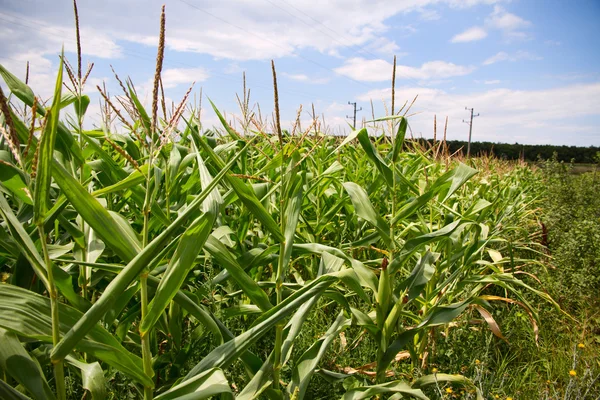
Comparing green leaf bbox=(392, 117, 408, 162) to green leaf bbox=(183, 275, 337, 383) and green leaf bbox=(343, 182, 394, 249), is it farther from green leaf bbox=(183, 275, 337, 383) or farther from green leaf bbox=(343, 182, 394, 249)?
green leaf bbox=(183, 275, 337, 383)

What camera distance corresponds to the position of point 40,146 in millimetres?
688

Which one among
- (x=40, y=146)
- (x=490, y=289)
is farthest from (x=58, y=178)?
(x=490, y=289)

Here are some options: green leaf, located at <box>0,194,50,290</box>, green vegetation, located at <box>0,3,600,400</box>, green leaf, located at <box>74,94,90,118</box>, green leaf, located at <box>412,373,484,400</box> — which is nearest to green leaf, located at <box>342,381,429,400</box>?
green vegetation, located at <box>0,3,600,400</box>

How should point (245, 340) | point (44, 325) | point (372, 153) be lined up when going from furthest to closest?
point (372, 153) → point (245, 340) → point (44, 325)

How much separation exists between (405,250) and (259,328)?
812mm

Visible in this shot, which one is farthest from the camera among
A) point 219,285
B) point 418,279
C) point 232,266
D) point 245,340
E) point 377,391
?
point 219,285

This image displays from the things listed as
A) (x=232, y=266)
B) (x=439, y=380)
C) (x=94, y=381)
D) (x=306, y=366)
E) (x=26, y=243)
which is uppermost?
(x=26, y=243)

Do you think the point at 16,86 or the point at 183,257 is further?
the point at 16,86

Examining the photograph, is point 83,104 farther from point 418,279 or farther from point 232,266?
point 418,279

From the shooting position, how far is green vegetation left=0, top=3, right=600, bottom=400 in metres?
0.82

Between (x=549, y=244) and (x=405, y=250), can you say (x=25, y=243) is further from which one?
(x=549, y=244)

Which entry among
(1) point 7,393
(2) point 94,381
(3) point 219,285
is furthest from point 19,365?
(3) point 219,285

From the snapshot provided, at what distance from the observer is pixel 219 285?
1993mm

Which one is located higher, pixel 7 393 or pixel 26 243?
pixel 26 243
